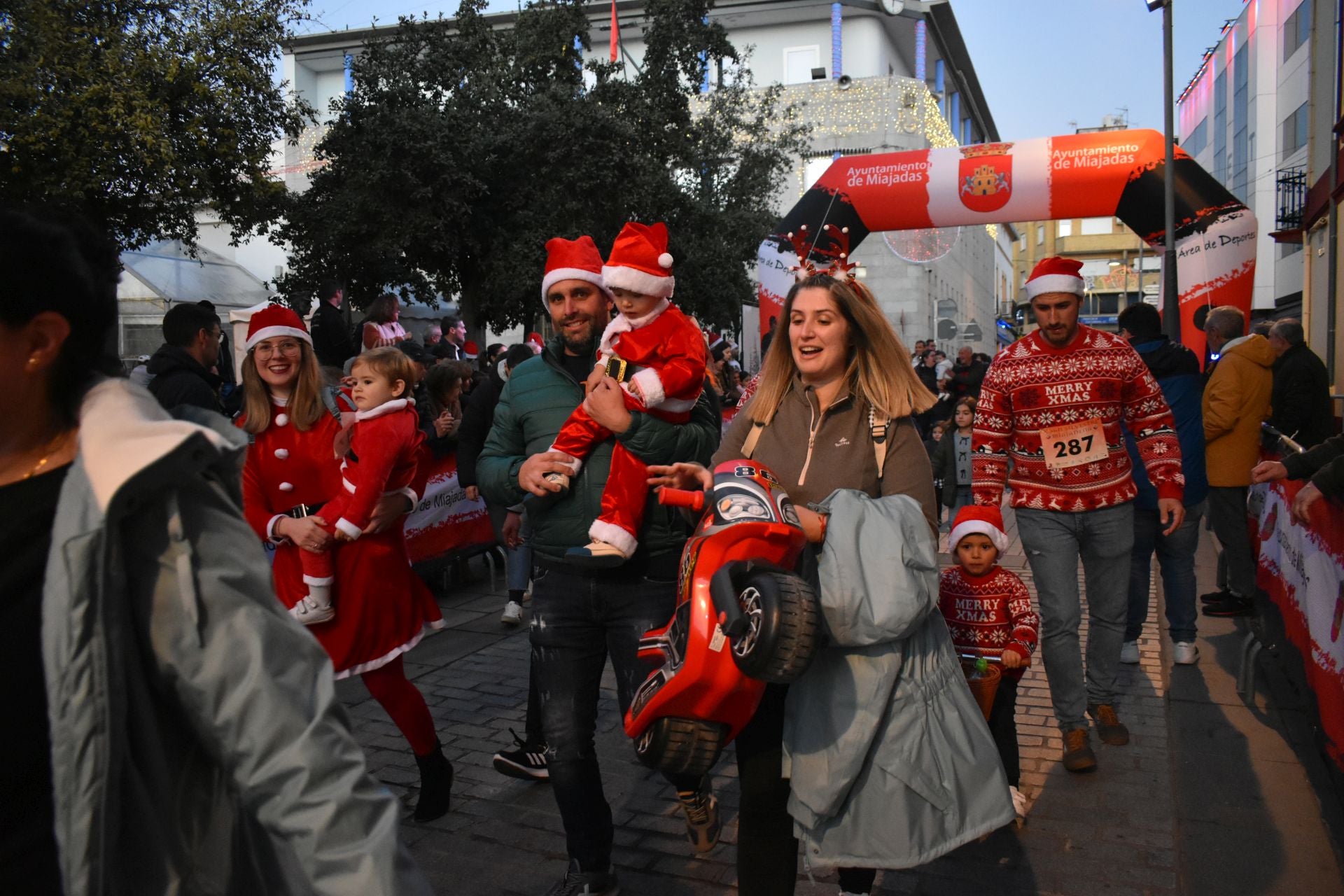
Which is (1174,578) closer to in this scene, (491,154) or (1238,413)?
(1238,413)

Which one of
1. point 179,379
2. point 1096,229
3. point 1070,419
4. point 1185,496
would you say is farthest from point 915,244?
point 1096,229

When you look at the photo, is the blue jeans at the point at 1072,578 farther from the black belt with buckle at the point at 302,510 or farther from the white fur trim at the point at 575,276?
the black belt with buckle at the point at 302,510

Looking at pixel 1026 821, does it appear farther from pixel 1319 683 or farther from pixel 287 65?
pixel 287 65

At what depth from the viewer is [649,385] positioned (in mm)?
3391

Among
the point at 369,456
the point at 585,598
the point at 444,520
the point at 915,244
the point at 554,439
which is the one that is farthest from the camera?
the point at 915,244

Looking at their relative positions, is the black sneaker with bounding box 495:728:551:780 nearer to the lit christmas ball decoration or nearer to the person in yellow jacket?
the person in yellow jacket

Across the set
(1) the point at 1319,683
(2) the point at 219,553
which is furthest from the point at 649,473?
(1) the point at 1319,683

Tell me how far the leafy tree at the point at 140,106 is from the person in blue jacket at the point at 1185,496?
10.5 meters

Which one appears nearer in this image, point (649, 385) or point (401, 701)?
point (649, 385)

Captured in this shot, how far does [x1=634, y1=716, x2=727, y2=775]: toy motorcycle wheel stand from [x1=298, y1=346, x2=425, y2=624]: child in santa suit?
5.95 feet

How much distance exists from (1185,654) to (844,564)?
4.79m

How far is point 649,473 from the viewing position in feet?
10.4

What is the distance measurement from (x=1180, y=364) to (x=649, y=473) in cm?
466

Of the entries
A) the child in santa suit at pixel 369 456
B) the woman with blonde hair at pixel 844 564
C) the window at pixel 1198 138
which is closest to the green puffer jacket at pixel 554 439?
the woman with blonde hair at pixel 844 564
